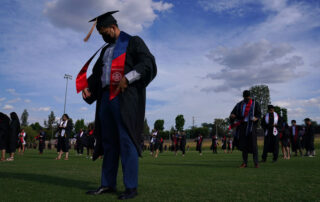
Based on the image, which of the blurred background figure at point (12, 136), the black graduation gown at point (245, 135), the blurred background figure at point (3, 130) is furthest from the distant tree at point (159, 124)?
the black graduation gown at point (245, 135)

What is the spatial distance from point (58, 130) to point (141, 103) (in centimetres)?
1183

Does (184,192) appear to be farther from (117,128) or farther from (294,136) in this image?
(294,136)

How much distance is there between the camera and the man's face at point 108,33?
3735 millimetres

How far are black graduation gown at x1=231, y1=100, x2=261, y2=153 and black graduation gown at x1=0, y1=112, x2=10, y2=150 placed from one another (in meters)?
9.26

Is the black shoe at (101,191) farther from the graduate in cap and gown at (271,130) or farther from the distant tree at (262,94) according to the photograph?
the distant tree at (262,94)

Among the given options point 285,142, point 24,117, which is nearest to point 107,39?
point 285,142

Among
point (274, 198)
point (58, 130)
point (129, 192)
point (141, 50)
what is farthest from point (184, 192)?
point (58, 130)

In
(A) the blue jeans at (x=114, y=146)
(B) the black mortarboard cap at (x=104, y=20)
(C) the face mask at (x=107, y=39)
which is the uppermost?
(B) the black mortarboard cap at (x=104, y=20)

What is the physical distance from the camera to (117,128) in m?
3.47

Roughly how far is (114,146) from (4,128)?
9.88 metres

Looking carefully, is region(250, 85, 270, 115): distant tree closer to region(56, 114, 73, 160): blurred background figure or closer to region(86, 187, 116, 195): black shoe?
region(56, 114, 73, 160): blurred background figure

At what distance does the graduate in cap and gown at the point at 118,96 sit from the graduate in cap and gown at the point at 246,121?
4864 mm

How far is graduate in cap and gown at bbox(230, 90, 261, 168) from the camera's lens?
7779mm

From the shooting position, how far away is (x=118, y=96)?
134 inches
